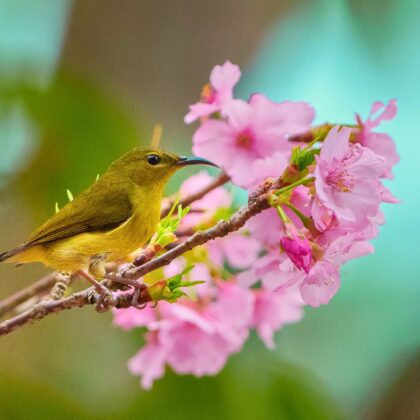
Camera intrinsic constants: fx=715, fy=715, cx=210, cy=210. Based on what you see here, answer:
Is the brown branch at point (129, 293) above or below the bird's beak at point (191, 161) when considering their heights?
below

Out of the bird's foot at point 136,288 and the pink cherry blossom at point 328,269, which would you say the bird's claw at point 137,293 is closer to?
the bird's foot at point 136,288

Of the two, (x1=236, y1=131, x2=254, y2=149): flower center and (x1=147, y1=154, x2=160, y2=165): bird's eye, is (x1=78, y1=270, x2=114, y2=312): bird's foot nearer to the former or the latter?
(x1=147, y1=154, x2=160, y2=165): bird's eye

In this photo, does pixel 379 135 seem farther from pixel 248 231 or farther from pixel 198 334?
pixel 198 334

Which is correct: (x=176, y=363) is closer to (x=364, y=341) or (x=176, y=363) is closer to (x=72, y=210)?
(x=72, y=210)

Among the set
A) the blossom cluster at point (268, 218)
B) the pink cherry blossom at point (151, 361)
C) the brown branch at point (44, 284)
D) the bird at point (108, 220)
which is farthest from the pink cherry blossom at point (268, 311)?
the bird at point (108, 220)

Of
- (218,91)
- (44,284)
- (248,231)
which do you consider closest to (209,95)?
(218,91)

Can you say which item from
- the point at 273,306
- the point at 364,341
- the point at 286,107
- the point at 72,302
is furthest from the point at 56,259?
the point at 364,341

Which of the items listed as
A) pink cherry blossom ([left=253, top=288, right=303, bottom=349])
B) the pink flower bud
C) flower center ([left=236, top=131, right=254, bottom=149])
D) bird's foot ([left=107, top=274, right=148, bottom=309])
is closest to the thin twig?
bird's foot ([left=107, top=274, right=148, bottom=309])

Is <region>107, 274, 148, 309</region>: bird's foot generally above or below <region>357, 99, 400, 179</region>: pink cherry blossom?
below
